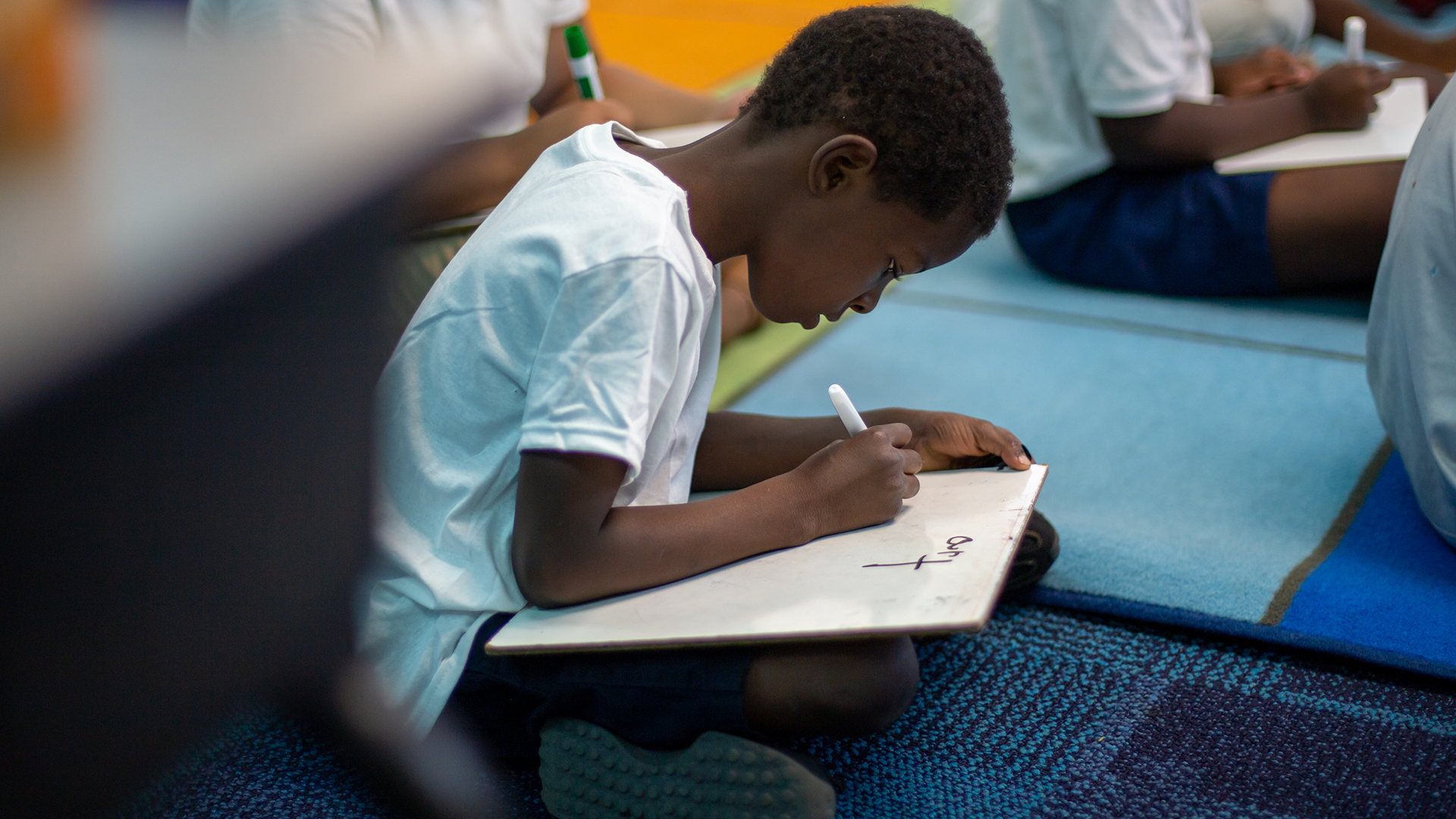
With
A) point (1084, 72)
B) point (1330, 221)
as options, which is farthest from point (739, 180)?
point (1330, 221)

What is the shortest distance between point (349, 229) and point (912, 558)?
1.68 ft

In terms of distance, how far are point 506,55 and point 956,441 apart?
18.2 inches

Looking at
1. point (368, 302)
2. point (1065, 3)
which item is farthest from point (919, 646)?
point (1065, 3)

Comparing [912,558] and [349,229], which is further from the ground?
[349,229]

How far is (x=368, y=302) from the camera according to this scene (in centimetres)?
30

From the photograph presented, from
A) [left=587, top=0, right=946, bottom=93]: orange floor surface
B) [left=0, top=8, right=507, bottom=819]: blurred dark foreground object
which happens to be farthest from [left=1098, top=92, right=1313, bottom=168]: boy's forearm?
[left=0, top=8, right=507, bottom=819]: blurred dark foreground object

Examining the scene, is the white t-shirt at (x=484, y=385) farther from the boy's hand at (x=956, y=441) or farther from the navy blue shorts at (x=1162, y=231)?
the navy blue shorts at (x=1162, y=231)

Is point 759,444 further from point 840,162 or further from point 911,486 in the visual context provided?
point 840,162

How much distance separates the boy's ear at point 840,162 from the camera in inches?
27.6

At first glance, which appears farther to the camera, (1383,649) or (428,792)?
(1383,649)

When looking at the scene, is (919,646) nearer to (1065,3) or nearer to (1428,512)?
(1428,512)

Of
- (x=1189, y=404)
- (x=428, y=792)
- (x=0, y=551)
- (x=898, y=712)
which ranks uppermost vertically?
(x=0, y=551)

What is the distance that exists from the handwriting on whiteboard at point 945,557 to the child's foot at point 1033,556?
24 cm

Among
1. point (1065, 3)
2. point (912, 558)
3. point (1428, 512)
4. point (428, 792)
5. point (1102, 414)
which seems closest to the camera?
point (428, 792)
